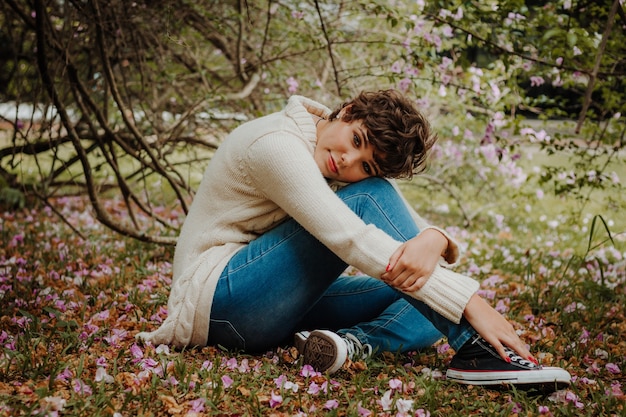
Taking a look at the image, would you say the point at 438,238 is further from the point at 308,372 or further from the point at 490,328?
the point at 308,372

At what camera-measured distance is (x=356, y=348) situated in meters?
2.05

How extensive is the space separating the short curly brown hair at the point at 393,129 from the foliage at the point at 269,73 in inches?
31.8

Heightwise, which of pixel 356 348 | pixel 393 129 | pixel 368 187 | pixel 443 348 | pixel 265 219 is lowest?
pixel 443 348

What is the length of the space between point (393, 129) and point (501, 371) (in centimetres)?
76

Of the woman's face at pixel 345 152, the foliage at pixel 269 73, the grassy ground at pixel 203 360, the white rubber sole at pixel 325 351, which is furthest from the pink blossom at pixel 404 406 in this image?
the foliage at pixel 269 73

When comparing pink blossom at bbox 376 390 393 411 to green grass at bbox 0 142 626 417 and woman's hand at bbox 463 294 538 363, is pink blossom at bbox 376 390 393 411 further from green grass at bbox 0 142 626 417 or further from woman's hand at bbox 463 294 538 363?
woman's hand at bbox 463 294 538 363

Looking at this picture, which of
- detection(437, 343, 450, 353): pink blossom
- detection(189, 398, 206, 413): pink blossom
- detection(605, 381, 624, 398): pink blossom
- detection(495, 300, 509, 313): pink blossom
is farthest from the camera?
detection(495, 300, 509, 313): pink blossom

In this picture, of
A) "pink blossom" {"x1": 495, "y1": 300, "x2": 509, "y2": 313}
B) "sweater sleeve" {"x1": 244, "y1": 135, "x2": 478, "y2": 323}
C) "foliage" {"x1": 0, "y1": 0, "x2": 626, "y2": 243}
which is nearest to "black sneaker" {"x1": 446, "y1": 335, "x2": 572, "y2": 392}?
"sweater sleeve" {"x1": 244, "y1": 135, "x2": 478, "y2": 323}

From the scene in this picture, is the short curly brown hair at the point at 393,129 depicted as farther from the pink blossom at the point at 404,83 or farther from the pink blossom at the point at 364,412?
the pink blossom at the point at 404,83

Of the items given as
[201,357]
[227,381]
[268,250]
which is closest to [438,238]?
[268,250]

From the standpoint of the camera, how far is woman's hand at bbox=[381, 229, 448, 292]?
1738 mm

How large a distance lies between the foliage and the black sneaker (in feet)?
4.22

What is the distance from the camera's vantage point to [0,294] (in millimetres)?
2529

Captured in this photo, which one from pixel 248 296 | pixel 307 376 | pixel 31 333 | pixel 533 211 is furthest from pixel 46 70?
pixel 533 211
